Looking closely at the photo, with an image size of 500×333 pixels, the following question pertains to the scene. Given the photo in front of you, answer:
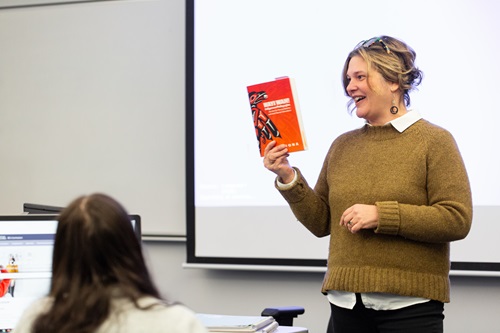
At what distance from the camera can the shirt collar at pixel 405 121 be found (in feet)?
6.73

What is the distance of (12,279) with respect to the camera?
77.1 inches

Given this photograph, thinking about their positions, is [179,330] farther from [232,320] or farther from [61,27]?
[61,27]

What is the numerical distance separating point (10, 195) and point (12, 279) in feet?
8.55

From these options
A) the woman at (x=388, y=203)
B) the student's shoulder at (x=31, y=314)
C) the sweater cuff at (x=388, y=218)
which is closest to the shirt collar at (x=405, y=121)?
the woman at (x=388, y=203)

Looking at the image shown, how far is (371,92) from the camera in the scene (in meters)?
2.09

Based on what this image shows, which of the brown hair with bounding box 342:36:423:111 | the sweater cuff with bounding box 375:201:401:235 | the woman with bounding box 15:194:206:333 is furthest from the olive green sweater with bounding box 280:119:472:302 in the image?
the woman with bounding box 15:194:206:333

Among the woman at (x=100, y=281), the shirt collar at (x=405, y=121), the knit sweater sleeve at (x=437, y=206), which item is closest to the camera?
the woman at (x=100, y=281)

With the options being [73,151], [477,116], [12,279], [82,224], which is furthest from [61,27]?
[82,224]

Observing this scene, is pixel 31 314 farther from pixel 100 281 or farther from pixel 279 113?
pixel 279 113

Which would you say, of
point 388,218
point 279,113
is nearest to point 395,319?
point 388,218

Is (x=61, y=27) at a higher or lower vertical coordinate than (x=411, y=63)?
higher

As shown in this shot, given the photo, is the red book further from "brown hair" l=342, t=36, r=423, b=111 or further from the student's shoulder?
the student's shoulder

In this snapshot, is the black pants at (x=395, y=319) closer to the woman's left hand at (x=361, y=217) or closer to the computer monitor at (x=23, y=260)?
the woman's left hand at (x=361, y=217)

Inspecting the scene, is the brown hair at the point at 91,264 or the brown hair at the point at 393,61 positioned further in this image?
the brown hair at the point at 393,61
